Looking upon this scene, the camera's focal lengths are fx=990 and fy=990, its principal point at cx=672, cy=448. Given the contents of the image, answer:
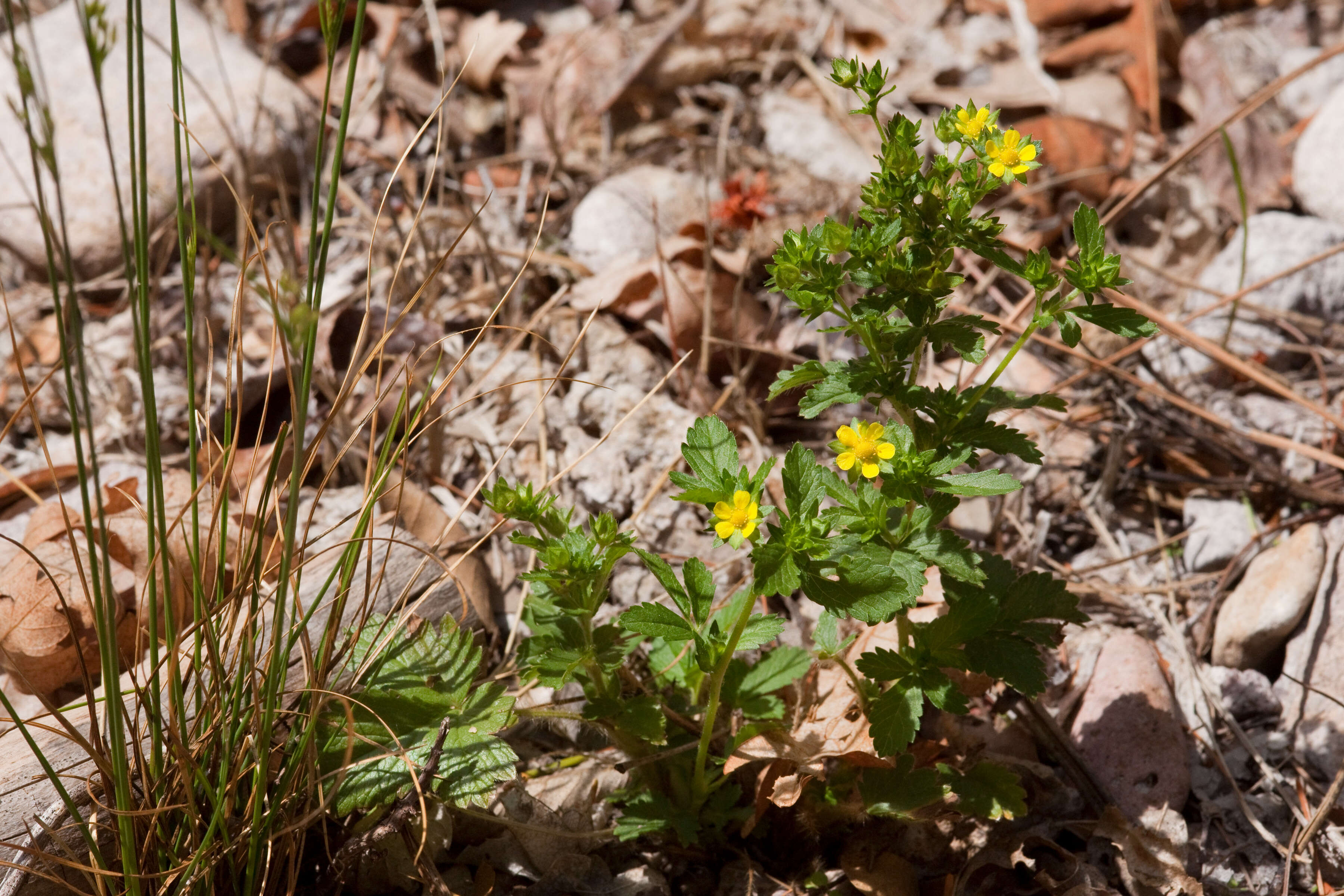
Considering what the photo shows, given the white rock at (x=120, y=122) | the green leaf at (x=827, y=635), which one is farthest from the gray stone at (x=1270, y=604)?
the white rock at (x=120, y=122)

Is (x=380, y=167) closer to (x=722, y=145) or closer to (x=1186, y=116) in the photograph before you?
(x=722, y=145)

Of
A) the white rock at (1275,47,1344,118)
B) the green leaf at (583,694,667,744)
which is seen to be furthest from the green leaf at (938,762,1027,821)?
the white rock at (1275,47,1344,118)

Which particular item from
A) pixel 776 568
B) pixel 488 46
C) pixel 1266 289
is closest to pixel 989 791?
pixel 776 568

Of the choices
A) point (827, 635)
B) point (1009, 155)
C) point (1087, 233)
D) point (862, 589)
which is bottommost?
point (827, 635)

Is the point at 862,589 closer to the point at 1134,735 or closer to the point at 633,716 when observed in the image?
the point at 633,716

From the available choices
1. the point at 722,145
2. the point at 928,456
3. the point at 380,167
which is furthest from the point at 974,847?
the point at 380,167

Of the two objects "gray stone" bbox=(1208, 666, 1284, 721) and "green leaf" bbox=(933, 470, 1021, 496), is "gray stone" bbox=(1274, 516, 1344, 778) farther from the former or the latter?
"green leaf" bbox=(933, 470, 1021, 496)

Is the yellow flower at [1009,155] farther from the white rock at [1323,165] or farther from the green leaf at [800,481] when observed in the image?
the white rock at [1323,165]
